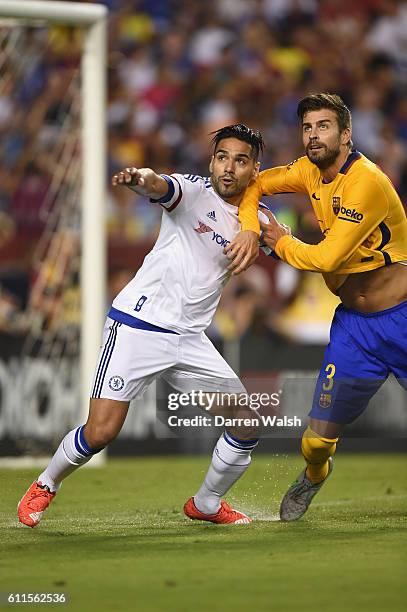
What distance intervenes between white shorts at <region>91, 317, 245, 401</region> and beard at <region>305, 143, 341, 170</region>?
3.64ft

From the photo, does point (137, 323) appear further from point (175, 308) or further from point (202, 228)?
point (202, 228)

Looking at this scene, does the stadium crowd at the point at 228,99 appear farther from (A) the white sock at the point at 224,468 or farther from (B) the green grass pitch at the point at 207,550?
(A) the white sock at the point at 224,468

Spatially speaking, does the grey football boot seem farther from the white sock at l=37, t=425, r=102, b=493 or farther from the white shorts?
the white sock at l=37, t=425, r=102, b=493

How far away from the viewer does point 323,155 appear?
19.5 feet

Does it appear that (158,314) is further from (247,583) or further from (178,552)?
(247,583)

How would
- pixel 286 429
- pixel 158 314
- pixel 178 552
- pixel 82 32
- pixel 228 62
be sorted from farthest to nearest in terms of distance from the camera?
pixel 228 62, pixel 82 32, pixel 286 429, pixel 158 314, pixel 178 552

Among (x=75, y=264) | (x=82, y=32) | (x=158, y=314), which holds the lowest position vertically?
(x=75, y=264)

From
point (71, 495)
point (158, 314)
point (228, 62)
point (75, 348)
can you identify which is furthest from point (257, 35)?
point (158, 314)

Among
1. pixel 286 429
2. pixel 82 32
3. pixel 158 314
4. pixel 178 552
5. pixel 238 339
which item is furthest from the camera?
pixel 238 339

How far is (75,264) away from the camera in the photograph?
10477 mm

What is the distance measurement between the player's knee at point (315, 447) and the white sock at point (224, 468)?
0.28 meters

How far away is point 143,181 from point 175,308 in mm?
Answer: 774

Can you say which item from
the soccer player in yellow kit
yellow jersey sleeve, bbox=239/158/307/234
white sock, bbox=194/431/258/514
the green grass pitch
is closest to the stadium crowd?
the green grass pitch

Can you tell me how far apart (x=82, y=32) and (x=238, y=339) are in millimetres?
3341
